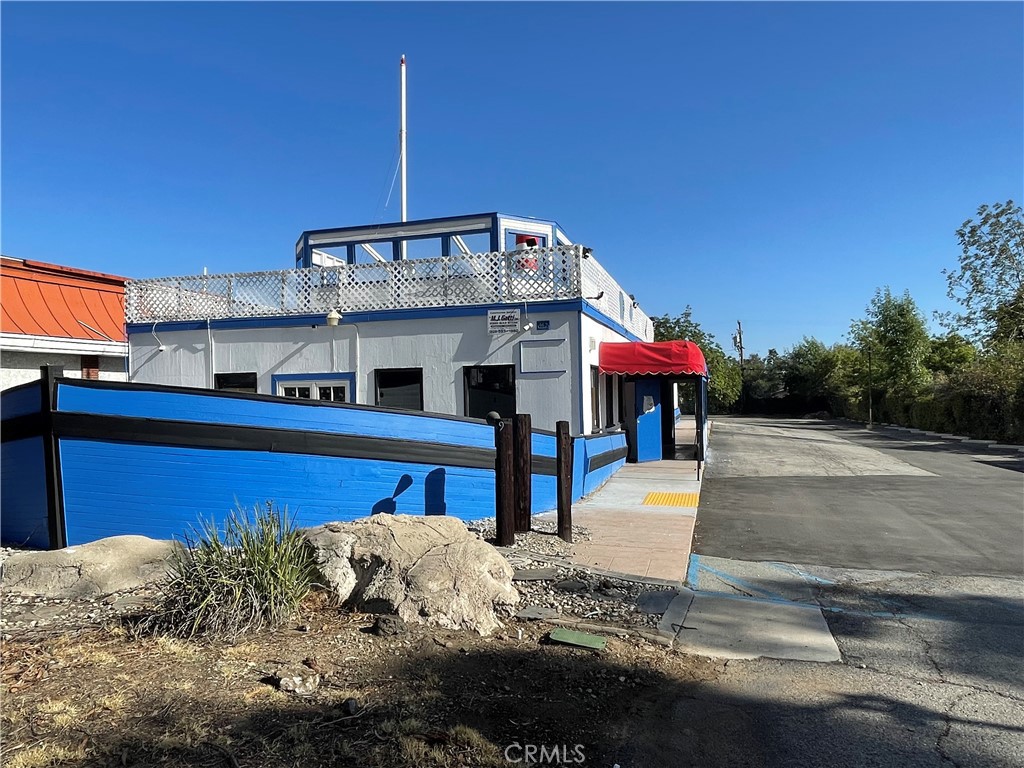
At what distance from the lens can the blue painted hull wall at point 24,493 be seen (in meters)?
6.75

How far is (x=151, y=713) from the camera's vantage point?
318 cm

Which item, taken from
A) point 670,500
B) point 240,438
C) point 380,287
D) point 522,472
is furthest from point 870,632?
point 380,287

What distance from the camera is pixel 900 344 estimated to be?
113 feet

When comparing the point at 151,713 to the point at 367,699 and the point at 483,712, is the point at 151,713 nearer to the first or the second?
the point at 367,699

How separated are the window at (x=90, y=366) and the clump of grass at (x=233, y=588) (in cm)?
1039

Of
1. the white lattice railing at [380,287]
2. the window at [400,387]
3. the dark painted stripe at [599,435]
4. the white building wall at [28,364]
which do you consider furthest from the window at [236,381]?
the dark painted stripe at [599,435]

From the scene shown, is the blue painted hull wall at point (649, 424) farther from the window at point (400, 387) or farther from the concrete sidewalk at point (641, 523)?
the window at point (400, 387)

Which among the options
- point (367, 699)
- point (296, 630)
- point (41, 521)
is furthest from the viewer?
point (41, 521)

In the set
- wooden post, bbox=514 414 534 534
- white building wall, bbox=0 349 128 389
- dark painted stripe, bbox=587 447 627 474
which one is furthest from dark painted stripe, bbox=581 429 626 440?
white building wall, bbox=0 349 128 389

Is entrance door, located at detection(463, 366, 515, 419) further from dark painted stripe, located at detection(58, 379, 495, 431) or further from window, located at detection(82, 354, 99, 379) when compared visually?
window, located at detection(82, 354, 99, 379)

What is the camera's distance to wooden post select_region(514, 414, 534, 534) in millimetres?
7367

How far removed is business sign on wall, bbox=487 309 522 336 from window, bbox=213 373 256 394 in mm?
5194

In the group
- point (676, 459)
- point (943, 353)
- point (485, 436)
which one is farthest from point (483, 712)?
point (943, 353)

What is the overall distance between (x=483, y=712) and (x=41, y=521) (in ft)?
19.3
